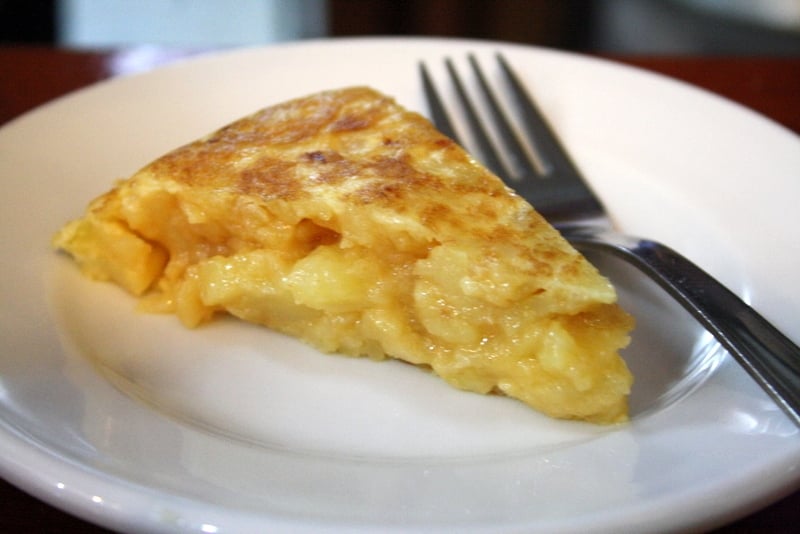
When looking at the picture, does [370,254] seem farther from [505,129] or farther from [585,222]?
[505,129]

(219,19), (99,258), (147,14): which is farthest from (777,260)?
(147,14)

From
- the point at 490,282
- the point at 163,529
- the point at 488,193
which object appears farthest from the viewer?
the point at 488,193

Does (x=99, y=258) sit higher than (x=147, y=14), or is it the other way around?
(x=99, y=258)

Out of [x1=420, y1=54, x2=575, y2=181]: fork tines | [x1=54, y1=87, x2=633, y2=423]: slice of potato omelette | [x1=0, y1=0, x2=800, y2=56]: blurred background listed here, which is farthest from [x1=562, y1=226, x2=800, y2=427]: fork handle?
[x1=0, y1=0, x2=800, y2=56]: blurred background

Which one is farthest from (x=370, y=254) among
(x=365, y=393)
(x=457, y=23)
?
(x=457, y=23)

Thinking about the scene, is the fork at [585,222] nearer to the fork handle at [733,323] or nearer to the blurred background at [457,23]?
the fork handle at [733,323]

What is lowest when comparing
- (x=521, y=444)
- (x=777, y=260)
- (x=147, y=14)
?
(x=147, y=14)

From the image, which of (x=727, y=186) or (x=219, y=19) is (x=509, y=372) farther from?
(x=219, y=19)
